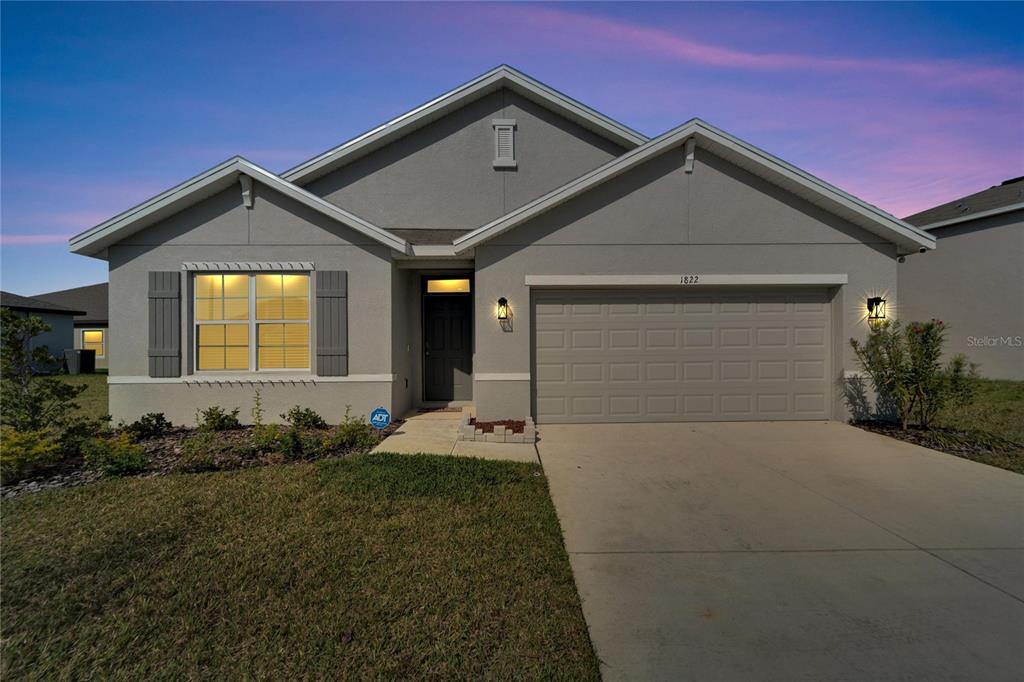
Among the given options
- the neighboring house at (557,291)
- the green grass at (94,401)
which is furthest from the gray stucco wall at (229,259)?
the green grass at (94,401)

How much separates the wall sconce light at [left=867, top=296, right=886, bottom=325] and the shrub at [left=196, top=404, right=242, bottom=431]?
1106 centimetres

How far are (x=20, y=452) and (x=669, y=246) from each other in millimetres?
9226

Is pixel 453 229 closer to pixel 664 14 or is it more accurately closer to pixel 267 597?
pixel 664 14

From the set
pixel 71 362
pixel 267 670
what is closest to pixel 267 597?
pixel 267 670

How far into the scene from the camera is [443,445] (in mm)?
6691

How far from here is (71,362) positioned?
62.4 ft

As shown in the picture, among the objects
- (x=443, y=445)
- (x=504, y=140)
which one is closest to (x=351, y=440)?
(x=443, y=445)

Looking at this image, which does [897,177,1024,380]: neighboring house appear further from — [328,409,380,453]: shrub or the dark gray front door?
[328,409,380,453]: shrub

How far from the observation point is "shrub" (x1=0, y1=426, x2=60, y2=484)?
501 centimetres

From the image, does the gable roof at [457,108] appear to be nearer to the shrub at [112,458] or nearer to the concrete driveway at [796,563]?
the shrub at [112,458]

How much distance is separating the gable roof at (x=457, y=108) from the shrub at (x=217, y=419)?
5.36 m

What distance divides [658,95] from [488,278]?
5.70 meters

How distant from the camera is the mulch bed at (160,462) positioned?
16.8 ft

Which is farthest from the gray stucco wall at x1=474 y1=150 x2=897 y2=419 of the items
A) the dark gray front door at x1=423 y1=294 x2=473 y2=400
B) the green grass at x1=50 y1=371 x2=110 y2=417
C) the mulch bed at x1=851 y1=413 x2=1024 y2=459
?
the green grass at x1=50 y1=371 x2=110 y2=417
